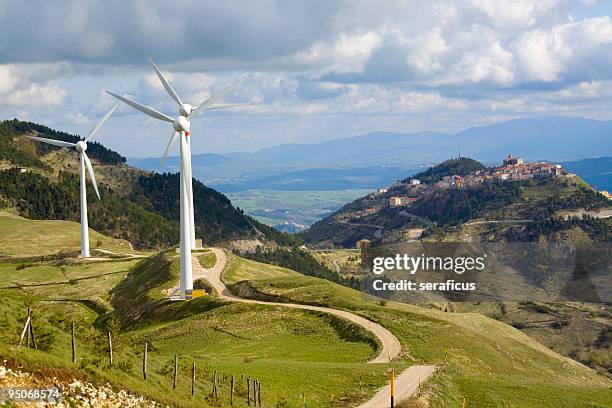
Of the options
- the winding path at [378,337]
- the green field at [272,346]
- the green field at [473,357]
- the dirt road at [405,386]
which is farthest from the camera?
the green field at [473,357]

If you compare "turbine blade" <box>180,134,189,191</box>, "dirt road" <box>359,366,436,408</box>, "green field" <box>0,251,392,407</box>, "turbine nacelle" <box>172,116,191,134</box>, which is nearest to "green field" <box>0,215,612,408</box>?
"green field" <box>0,251,392,407</box>

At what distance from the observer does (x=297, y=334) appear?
84.9m

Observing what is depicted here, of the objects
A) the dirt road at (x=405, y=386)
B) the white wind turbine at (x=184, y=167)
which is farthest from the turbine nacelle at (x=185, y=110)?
the dirt road at (x=405, y=386)

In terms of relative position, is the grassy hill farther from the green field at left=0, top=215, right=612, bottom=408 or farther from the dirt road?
the dirt road

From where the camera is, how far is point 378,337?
7906 cm

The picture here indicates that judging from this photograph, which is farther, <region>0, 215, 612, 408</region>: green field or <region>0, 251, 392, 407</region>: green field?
<region>0, 215, 612, 408</region>: green field

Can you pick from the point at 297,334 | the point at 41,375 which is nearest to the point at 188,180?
the point at 297,334

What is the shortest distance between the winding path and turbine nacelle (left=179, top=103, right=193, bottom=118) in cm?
2734

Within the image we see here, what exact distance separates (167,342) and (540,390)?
44.7m

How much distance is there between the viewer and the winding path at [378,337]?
53.6m

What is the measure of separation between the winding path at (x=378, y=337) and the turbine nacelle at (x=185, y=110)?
27.3 m

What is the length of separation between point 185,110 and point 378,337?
4340 centimetres

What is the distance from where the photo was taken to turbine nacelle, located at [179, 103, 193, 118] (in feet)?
331

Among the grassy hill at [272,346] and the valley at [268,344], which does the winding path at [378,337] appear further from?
the grassy hill at [272,346]
